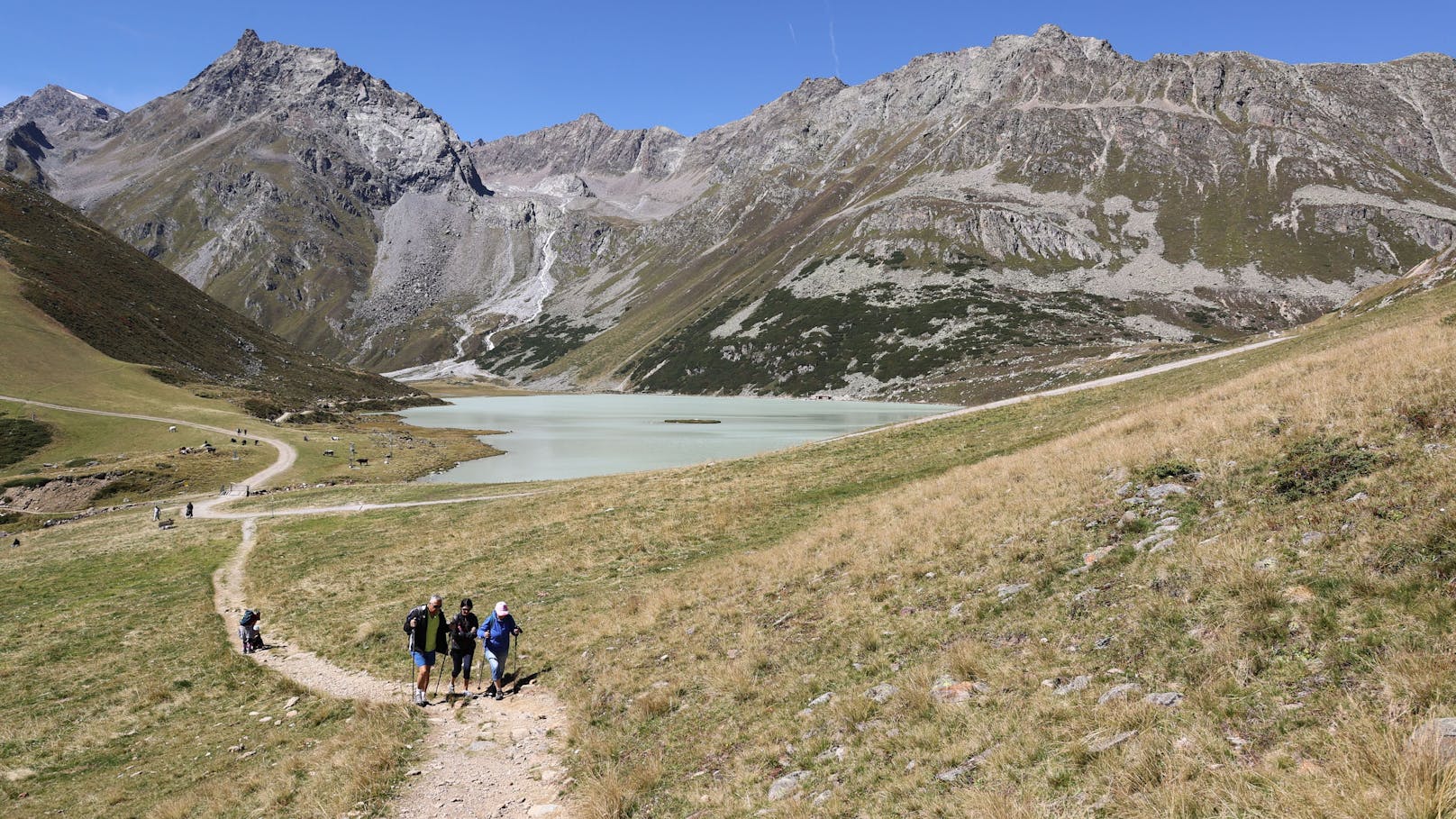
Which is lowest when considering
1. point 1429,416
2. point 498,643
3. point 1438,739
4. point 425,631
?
point 498,643

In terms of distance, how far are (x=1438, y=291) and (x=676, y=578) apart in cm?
5107

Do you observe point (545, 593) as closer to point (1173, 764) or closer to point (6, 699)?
point (6, 699)

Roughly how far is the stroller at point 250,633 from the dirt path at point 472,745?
0.36m

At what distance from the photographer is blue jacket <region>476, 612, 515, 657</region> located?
16.6m

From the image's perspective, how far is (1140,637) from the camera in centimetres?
972

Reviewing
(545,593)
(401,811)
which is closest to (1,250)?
(545,593)

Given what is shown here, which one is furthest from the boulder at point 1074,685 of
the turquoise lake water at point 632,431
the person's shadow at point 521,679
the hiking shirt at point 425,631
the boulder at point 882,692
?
the turquoise lake water at point 632,431

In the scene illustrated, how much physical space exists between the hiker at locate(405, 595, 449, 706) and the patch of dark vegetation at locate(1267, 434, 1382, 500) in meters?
19.1

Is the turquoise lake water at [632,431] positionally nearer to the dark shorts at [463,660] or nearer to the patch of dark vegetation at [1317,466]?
the dark shorts at [463,660]

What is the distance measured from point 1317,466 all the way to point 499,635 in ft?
59.0

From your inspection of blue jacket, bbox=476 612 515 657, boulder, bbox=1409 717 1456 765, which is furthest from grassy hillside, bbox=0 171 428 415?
boulder, bbox=1409 717 1456 765

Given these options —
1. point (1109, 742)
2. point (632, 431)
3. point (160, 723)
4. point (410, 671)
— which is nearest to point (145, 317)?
point (632, 431)

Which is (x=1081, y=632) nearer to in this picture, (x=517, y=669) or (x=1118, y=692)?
(x=1118, y=692)

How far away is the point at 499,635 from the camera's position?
54.6 ft
